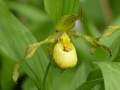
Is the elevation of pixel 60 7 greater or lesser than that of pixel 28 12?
greater

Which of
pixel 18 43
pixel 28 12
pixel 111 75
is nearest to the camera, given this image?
pixel 111 75

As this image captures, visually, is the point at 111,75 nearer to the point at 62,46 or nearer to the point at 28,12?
the point at 62,46

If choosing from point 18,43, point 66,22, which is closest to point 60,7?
point 66,22

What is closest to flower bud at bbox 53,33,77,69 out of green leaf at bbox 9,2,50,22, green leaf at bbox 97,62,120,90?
green leaf at bbox 97,62,120,90

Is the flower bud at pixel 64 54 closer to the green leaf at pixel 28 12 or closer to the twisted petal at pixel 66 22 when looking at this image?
the twisted petal at pixel 66 22

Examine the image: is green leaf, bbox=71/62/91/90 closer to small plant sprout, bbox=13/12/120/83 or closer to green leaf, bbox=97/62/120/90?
small plant sprout, bbox=13/12/120/83

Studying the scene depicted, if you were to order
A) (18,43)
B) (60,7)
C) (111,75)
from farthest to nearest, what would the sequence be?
1. (18,43)
2. (60,7)
3. (111,75)
